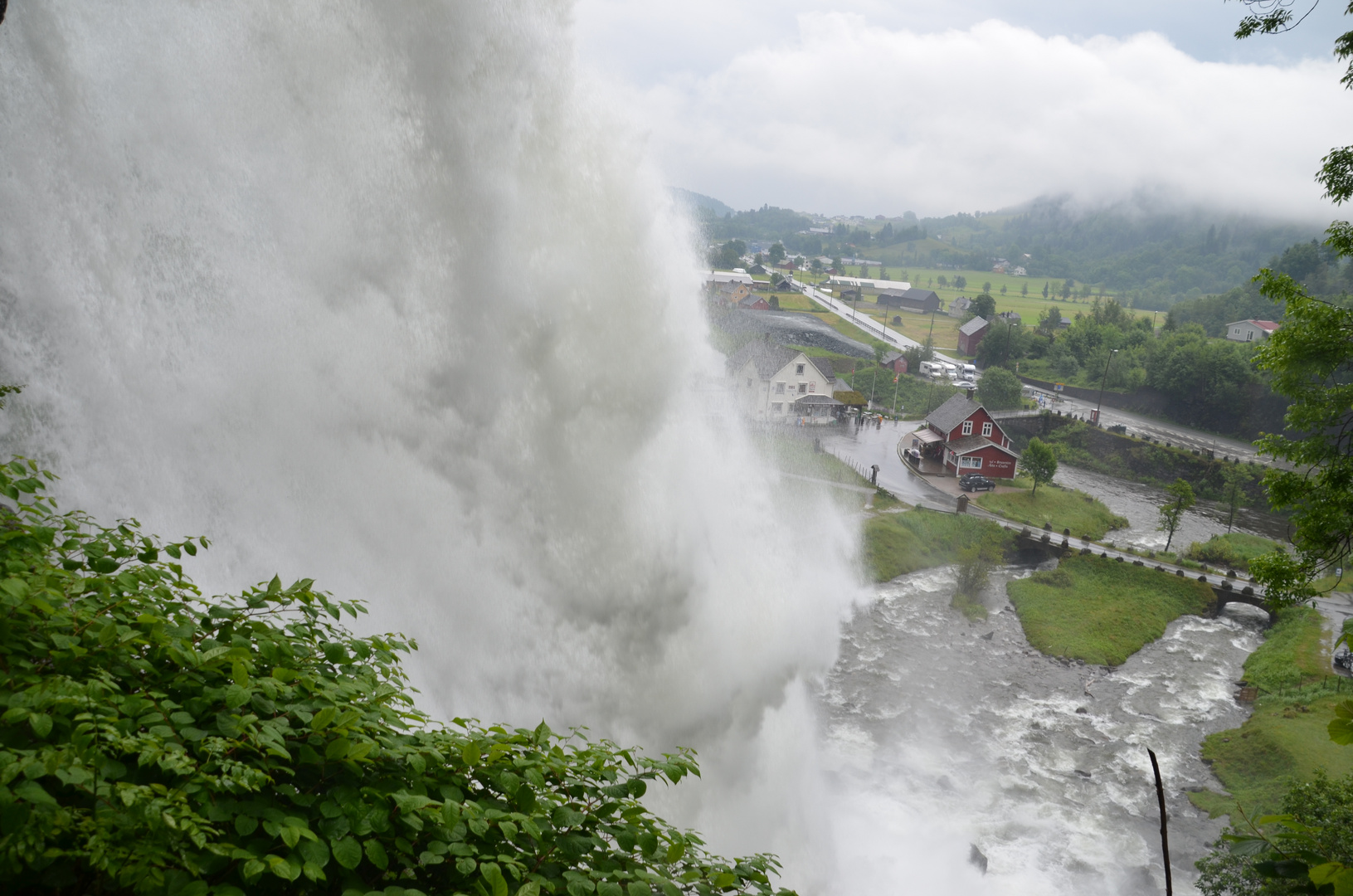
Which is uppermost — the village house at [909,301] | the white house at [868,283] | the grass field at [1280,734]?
the white house at [868,283]

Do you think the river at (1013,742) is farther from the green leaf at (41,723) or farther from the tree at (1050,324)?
the tree at (1050,324)

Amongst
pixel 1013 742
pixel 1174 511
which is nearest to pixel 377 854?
pixel 1013 742

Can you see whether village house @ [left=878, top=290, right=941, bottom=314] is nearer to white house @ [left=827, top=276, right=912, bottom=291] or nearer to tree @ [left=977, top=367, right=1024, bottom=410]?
white house @ [left=827, top=276, right=912, bottom=291]

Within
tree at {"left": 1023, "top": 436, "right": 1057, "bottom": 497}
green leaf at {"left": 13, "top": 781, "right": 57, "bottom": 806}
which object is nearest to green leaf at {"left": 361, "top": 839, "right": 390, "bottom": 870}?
green leaf at {"left": 13, "top": 781, "right": 57, "bottom": 806}

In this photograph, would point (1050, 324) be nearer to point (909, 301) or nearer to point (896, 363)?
point (909, 301)

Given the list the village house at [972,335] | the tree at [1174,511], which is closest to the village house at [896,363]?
the village house at [972,335]

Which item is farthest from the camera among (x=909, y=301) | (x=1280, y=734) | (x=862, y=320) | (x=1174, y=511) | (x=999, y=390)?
(x=909, y=301)
